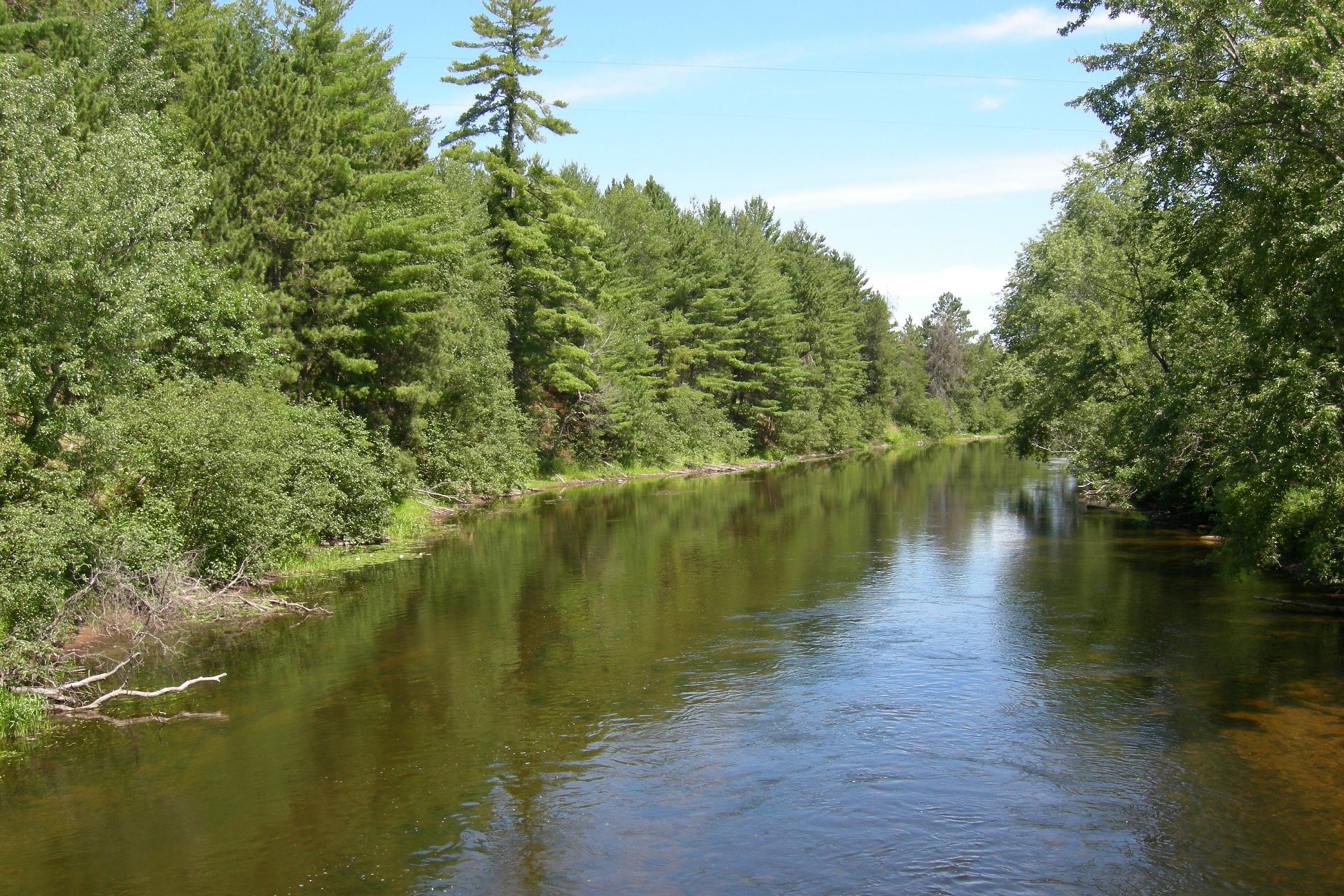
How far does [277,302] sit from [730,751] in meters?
21.7

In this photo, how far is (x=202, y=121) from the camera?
94.0 feet

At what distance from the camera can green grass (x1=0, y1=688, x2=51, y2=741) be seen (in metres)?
14.6

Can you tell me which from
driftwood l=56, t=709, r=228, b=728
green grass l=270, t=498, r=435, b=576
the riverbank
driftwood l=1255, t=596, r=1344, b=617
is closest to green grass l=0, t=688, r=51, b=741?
the riverbank

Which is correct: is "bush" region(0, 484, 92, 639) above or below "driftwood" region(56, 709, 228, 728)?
above

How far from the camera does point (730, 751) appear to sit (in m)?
14.4

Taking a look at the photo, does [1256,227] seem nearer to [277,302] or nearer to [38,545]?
[38,545]

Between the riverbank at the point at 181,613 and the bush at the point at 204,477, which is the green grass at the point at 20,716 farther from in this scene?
the bush at the point at 204,477

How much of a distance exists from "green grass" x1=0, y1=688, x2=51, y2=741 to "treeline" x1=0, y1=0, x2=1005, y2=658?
860 mm

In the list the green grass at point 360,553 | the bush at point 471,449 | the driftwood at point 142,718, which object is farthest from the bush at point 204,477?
the bush at point 471,449

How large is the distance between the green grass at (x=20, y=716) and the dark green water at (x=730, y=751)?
547mm

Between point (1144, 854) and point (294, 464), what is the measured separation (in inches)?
842

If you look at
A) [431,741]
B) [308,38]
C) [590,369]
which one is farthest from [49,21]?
[590,369]

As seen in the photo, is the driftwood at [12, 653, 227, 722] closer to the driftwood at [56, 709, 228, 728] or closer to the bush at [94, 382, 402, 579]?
the driftwood at [56, 709, 228, 728]

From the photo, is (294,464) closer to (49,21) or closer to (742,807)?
(49,21)
